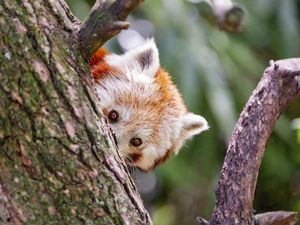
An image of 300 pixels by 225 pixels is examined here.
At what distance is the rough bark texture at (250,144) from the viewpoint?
2150 millimetres

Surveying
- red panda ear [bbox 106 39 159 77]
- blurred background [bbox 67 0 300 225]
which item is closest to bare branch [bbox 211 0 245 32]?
red panda ear [bbox 106 39 159 77]

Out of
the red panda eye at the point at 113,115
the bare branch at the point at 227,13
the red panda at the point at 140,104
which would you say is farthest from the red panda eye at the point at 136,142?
the bare branch at the point at 227,13

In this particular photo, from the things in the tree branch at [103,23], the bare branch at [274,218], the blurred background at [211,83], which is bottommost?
the blurred background at [211,83]

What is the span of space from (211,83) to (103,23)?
270 cm

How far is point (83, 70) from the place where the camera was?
6.29 ft

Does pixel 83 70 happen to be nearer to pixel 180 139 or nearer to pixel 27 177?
pixel 27 177

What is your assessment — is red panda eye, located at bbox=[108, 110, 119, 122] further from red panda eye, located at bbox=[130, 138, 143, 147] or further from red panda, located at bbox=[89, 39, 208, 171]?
red panda eye, located at bbox=[130, 138, 143, 147]

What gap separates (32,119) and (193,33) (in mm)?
2873

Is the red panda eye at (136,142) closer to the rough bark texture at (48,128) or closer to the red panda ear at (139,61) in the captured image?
the red panda ear at (139,61)

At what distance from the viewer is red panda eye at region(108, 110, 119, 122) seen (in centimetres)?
284

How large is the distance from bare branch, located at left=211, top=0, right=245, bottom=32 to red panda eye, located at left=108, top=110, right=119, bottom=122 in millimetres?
759

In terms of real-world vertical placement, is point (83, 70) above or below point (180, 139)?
above

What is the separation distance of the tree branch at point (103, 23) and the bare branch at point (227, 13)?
338 mm

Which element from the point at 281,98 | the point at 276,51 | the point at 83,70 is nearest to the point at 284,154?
the point at 276,51
